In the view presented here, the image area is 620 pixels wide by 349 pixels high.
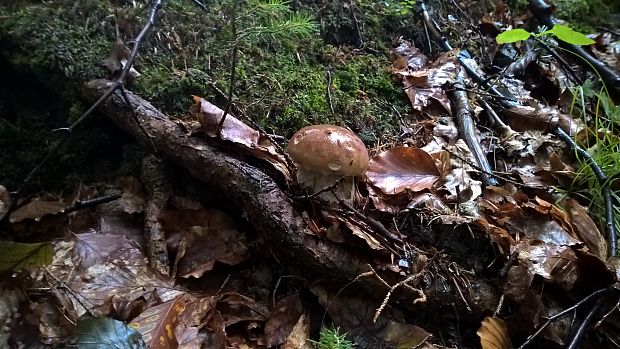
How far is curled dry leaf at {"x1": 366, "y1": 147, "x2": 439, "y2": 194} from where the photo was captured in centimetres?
238

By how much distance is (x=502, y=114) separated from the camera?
313 cm

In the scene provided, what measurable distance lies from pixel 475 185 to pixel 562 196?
501 mm

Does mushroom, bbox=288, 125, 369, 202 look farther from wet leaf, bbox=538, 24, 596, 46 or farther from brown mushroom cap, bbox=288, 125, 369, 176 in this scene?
wet leaf, bbox=538, 24, 596, 46

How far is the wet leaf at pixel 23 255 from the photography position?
1.67m

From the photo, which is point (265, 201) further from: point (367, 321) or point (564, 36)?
point (564, 36)

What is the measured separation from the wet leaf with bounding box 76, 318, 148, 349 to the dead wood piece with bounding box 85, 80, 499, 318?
693 millimetres

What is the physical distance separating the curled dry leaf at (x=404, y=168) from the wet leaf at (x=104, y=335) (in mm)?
1328

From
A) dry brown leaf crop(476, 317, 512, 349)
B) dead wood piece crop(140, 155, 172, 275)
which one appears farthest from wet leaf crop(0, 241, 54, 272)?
dry brown leaf crop(476, 317, 512, 349)

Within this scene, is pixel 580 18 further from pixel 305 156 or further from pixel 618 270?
pixel 305 156

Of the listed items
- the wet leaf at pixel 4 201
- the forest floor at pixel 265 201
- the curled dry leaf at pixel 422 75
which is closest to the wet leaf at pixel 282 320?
the forest floor at pixel 265 201

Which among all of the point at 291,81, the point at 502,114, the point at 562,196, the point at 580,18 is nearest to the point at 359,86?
the point at 291,81

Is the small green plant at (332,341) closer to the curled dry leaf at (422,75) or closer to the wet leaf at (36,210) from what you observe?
the wet leaf at (36,210)

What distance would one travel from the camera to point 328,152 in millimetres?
2014

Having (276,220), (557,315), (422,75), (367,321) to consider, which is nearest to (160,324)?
(276,220)
